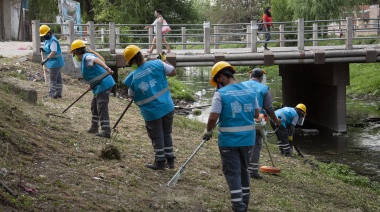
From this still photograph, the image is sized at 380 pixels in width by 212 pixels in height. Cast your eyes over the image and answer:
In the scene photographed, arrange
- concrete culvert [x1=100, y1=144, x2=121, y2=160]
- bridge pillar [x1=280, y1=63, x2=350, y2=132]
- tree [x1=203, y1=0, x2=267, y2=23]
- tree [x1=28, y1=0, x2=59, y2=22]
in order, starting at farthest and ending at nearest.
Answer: tree [x1=203, y1=0, x2=267, y2=23]
tree [x1=28, y1=0, x2=59, y2=22]
bridge pillar [x1=280, y1=63, x2=350, y2=132]
concrete culvert [x1=100, y1=144, x2=121, y2=160]

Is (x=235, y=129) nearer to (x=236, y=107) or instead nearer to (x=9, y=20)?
(x=236, y=107)

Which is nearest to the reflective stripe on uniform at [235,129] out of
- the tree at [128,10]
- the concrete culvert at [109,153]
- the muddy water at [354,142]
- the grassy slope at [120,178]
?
the grassy slope at [120,178]

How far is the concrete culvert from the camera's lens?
9.58 metres

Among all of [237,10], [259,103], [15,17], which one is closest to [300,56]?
[259,103]

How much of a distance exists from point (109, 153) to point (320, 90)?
18111 millimetres

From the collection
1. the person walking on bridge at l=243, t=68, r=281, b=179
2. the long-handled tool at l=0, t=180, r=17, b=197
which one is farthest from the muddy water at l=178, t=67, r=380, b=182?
the long-handled tool at l=0, t=180, r=17, b=197

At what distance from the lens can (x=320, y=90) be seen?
26.5 metres

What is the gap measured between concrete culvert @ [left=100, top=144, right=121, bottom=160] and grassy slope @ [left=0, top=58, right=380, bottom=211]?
117mm

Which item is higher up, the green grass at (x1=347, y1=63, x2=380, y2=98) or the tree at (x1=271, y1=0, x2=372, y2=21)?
the tree at (x1=271, y1=0, x2=372, y2=21)

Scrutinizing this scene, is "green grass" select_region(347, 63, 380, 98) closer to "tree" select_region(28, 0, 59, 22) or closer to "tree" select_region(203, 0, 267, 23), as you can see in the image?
"tree" select_region(28, 0, 59, 22)

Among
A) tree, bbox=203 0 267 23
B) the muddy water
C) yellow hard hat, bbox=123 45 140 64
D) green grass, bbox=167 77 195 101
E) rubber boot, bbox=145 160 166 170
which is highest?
tree, bbox=203 0 267 23

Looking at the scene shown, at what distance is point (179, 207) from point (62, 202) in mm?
1499

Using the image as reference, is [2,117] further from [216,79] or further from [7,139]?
[216,79]

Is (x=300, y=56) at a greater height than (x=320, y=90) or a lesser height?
greater
